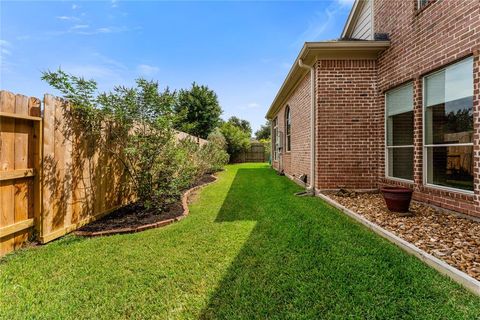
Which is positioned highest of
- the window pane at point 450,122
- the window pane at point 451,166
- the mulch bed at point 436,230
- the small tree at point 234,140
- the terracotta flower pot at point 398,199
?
the small tree at point 234,140

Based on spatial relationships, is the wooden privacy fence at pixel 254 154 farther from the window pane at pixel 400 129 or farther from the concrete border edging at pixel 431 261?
the concrete border edging at pixel 431 261

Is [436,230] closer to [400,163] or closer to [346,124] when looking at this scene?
[400,163]

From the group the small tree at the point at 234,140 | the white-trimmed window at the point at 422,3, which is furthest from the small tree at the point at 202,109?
the white-trimmed window at the point at 422,3

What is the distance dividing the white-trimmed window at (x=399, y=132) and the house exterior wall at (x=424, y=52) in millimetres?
152

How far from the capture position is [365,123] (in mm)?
5922

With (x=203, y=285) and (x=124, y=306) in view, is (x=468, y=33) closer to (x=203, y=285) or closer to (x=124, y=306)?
(x=203, y=285)

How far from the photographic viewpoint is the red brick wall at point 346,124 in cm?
590

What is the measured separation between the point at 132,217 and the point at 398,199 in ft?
15.9

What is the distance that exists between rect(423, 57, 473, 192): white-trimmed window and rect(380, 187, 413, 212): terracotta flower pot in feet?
2.68

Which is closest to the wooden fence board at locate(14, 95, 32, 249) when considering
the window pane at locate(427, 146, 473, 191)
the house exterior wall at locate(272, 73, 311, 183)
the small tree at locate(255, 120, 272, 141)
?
the house exterior wall at locate(272, 73, 311, 183)

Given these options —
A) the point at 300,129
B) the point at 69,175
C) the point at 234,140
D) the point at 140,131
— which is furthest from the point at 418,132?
the point at 234,140

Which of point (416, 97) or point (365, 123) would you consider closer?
point (416, 97)

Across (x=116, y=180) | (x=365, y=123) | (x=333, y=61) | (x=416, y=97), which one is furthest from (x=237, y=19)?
(x=116, y=180)

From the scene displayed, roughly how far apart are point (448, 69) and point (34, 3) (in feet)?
24.2
